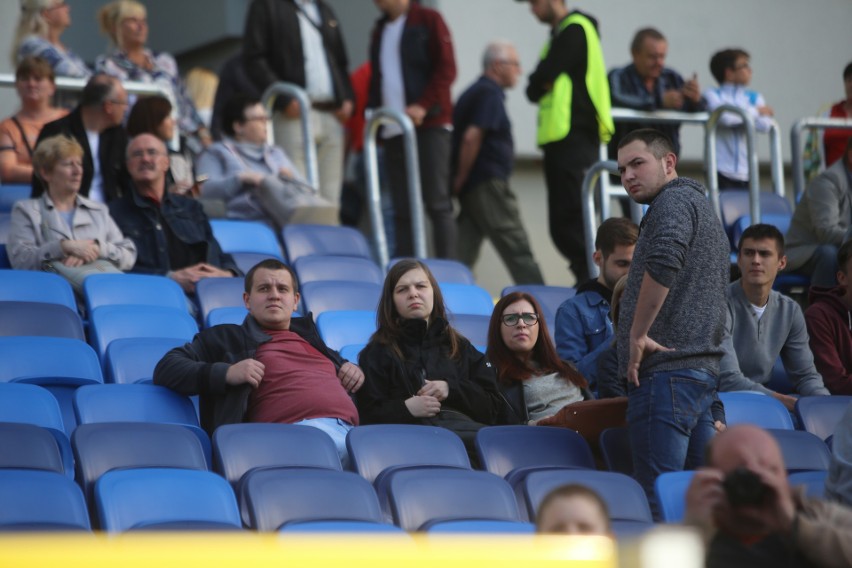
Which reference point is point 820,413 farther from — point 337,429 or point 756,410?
point 337,429

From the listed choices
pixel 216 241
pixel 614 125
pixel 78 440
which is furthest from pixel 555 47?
pixel 78 440

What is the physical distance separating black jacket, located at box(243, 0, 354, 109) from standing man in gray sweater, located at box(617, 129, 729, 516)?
3768 millimetres

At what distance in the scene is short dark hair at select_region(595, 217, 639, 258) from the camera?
17.1ft

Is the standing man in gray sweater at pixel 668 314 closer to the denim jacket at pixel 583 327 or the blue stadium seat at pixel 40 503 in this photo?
the denim jacket at pixel 583 327

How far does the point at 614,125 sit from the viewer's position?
7.45 m

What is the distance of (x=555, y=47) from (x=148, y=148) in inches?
81.4

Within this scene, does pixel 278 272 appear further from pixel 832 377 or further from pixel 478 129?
pixel 478 129

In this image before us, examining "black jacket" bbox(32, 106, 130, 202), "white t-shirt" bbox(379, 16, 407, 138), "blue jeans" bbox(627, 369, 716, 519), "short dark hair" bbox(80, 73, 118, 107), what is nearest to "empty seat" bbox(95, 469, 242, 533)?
"blue jeans" bbox(627, 369, 716, 519)

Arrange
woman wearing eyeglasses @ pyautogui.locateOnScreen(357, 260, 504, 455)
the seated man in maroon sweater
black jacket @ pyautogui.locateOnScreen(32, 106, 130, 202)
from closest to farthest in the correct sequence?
the seated man in maroon sweater, woman wearing eyeglasses @ pyautogui.locateOnScreen(357, 260, 504, 455), black jacket @ pyautogui.locateOnScreen(32, 106, 130, 202)

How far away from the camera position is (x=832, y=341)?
5.66m

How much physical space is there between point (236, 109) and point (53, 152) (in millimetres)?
1454

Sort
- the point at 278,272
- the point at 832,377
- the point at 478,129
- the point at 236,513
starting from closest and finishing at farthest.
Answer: the point at 236,513, the point at 278,272, the point at 832,377, the point at 478,129

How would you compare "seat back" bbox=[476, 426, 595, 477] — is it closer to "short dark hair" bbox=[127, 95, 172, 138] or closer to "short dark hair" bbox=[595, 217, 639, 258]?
"short dark hair" bbox=[595, 217, 639, 258]

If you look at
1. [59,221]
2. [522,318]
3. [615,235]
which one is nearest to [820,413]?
[615,235]
